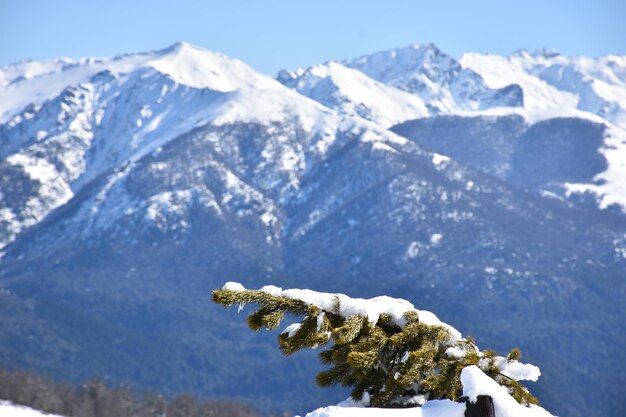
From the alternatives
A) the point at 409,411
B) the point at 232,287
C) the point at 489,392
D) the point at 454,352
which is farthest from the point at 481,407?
the point at 232,287

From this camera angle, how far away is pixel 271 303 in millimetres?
14258

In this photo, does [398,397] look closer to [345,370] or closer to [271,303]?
[345,370]

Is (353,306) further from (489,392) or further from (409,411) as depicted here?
(489,392)

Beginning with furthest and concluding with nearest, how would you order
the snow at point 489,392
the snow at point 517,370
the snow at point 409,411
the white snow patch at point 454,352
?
the white snow patch at point 454,352 < the snow at point 517,370 < the snow at point 409,411 < the snow at point 489,392

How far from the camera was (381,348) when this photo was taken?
14.2m

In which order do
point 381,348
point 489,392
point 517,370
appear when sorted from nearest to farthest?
point 489,392, point 517,370, point 381,348

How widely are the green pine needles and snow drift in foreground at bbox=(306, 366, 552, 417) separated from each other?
1.83 feet

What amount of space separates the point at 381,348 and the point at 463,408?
1.84m

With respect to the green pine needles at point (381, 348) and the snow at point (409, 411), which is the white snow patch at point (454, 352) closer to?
the green pine needles at point (381, 348)

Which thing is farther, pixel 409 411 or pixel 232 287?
pixel 232 287

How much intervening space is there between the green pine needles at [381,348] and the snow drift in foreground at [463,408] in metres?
0.56

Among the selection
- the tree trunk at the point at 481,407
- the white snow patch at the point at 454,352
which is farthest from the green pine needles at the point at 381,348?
the tree trunk at the point at 481,407

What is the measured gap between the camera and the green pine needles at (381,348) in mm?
13727

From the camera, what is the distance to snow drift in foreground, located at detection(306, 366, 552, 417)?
40.4ft
